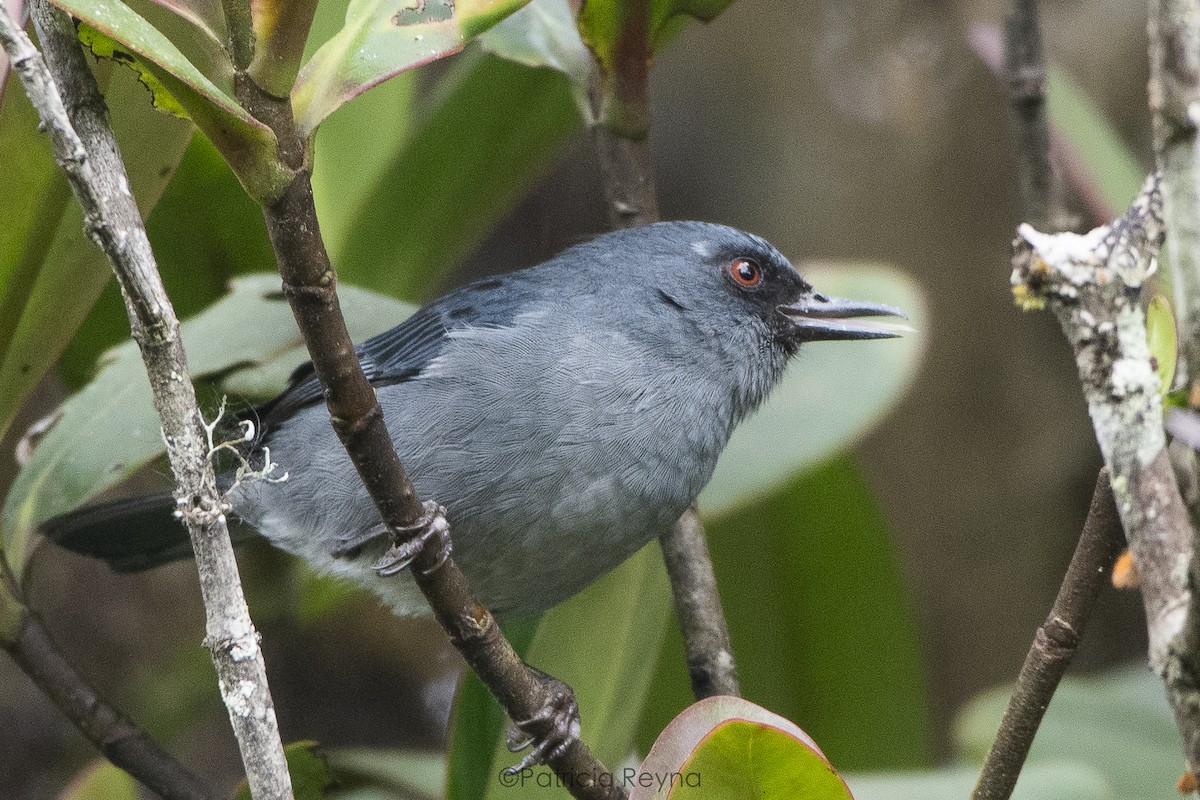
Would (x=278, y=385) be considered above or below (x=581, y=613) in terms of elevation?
above

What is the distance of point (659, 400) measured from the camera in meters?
2.62

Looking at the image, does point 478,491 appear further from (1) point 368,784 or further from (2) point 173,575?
(2) point 173,575

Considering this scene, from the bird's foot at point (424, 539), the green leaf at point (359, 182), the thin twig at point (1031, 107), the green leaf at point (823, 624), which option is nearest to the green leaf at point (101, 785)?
the bird's foot at point (424, 539)

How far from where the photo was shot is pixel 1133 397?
3.73ft

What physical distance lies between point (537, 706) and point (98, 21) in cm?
124

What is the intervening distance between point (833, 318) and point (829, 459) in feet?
1.18

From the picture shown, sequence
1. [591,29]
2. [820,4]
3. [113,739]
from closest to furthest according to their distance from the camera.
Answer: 1. [113,739]
2. [591,29]
3. [820,4]

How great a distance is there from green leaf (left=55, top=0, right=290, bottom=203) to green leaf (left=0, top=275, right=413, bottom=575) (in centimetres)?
132

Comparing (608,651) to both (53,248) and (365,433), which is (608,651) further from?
(53,248)

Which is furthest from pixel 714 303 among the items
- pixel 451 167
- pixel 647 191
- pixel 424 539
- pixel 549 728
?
pixel 424 539

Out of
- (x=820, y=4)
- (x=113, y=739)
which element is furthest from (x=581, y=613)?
(x=820, y=4)

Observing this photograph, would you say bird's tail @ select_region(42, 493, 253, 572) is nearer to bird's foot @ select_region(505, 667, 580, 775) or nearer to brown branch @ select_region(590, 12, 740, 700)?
bird's foot @ select_region(505, 667, 580, 775)

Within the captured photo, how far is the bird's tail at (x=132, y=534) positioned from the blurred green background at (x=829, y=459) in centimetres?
24

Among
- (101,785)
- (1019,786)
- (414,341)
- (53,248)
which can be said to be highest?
(53,248)
